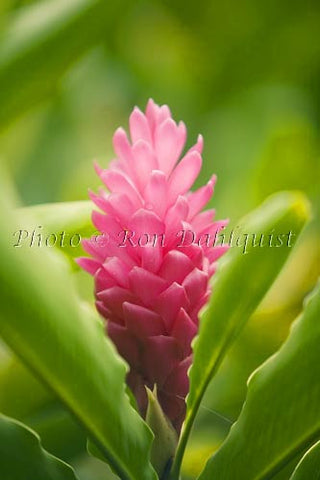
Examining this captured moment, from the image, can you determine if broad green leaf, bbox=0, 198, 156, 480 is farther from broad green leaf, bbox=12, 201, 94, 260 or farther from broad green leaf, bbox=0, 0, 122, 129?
broad green leaf, bbox=12, 201, 94, 260

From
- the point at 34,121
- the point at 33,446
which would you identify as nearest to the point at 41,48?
the point at 33,446

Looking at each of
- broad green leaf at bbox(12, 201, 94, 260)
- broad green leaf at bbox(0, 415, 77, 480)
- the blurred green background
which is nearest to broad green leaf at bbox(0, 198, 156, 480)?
broad green leaf at bbox(0, 415, 77, 480)

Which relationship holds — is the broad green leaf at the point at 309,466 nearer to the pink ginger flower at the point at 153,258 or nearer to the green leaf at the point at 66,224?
the pink ginger flower at the point at 153,258

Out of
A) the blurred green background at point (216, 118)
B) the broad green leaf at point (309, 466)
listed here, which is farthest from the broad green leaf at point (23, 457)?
the blurred green background at point (216, 118)

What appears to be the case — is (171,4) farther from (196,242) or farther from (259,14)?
(196,242)

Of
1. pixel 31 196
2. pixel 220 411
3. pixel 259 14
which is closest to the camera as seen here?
pixel 220 411

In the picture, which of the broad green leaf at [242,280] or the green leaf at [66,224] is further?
the green leaf at [66,224]
